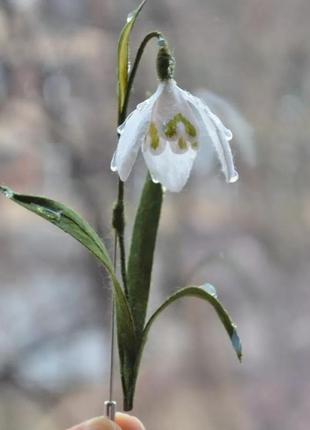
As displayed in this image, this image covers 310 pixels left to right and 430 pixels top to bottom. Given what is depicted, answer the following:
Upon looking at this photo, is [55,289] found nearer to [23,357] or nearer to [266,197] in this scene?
[23,357]

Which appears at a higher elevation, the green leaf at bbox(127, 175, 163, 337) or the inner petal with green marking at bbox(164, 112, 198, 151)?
the inner petal with green marking at bbox(164, 112, 198, 151)

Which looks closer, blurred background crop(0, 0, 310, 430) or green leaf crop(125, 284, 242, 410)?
green leaf crop(125, 284, 242, 410)

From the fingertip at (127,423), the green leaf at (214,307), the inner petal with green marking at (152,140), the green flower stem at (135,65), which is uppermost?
the green flower stem at (135,65)

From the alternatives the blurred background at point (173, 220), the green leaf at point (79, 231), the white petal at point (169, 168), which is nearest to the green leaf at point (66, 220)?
the green leaf at point (79, 231)

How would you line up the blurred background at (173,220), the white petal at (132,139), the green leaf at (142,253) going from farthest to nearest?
the blurred background at (173,220)
the green leaf at (142,253)
the white petal at (132,139)

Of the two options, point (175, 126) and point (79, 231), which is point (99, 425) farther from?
point (175, 126)

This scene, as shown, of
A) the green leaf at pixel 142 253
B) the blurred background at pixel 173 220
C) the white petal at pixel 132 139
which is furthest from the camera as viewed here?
the blurred background at pixel 173 220

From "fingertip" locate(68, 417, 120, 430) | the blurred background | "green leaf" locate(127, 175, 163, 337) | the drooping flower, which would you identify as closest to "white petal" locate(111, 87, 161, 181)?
the drooping flower

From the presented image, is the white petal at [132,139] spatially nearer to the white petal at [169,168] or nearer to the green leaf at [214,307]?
the white petal at [169,168]

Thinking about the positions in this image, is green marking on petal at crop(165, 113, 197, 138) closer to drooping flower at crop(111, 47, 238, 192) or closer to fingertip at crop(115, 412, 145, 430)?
drooping flower at crop(111, 47, 238, 192)
